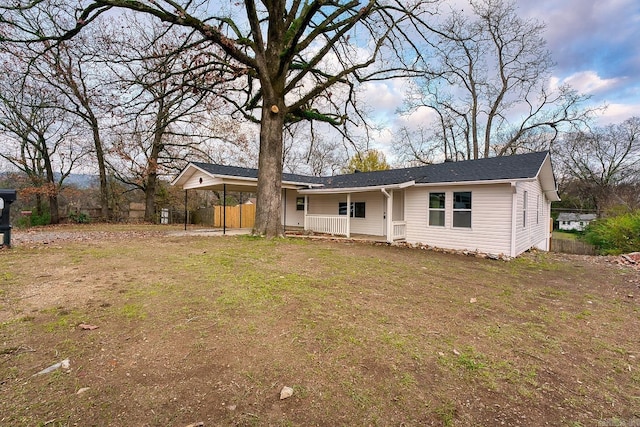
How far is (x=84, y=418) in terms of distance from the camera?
188 centimetres

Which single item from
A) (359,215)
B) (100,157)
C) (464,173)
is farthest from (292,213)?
(100,157)

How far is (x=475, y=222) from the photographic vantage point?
34.3ft

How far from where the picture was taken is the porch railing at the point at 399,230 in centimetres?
1203

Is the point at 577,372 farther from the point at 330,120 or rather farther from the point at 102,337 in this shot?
the point at 330,120

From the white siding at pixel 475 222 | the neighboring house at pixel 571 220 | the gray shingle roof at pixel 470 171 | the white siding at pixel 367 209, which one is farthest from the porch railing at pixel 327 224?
the neighboring house at pixel 571 220

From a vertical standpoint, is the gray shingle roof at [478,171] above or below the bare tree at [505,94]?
below

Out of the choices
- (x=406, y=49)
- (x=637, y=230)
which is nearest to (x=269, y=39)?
(x=406, y=49)

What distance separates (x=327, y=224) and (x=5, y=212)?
1108 cm

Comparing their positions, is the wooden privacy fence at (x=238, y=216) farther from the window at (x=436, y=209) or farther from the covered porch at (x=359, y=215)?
the window at (x=436, y=209)

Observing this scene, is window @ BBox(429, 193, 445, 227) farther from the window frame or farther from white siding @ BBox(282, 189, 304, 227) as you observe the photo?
white siding @ BBox(282, 189, 304, 227)

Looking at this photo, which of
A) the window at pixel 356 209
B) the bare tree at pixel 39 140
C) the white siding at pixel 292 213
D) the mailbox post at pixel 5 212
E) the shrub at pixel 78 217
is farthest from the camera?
the shrub at pixel 78 217

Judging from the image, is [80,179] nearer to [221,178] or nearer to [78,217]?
[78,217]

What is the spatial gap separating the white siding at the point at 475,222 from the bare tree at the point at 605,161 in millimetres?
25256

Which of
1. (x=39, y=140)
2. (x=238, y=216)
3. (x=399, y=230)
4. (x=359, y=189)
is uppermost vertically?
(x=39, y=140)
